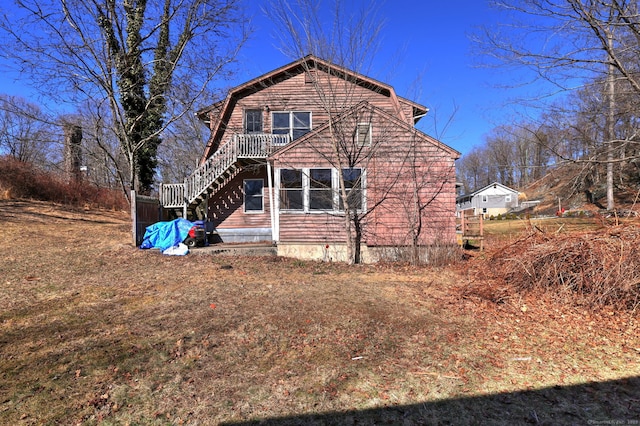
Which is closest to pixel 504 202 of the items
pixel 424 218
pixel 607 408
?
pixel 424 218

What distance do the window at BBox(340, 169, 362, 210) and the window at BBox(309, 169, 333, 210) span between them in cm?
50

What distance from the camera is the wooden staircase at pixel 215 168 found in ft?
44.4

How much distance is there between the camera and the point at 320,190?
456 inches

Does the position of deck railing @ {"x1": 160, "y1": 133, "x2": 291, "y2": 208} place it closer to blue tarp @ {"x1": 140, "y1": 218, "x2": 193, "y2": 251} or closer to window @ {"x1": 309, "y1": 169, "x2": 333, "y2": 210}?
blue tarp @ {"x1": 140, "y1": 218, "x2": 193, "y2": 251}

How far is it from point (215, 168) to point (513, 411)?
41.4ft

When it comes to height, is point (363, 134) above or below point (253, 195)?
above

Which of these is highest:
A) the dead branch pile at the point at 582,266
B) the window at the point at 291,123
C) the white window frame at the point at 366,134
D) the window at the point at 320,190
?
the window at the point at 291,123

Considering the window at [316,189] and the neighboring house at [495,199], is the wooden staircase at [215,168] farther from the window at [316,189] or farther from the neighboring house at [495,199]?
the neighboring house at [495,199]

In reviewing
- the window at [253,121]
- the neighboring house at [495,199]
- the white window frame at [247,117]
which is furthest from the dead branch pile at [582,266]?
the neighboring house at [495,199]

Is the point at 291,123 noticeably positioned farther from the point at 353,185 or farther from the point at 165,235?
the point at 165,235

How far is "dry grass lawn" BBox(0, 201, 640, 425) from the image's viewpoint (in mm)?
3010

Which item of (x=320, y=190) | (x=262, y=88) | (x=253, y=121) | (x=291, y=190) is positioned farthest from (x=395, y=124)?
(x=262, y=88)

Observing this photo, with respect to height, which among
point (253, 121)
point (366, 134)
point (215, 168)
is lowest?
point (215, 168)

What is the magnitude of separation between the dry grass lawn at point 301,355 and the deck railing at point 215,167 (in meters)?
6.30
